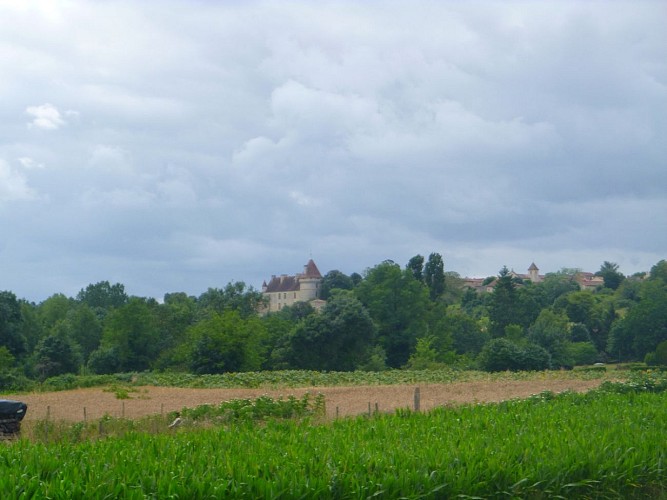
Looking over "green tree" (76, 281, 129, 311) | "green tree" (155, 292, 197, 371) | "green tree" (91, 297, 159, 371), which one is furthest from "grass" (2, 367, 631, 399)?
"green tree" (76, 281, 129, 311)

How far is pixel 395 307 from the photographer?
78.9m

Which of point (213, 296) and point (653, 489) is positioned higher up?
point (213, 296)

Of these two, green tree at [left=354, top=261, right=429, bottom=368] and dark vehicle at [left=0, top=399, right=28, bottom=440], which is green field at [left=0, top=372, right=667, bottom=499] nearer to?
dark vehicle at [left=0, top=399, right=28, bottom=440]

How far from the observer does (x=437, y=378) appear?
40.4m

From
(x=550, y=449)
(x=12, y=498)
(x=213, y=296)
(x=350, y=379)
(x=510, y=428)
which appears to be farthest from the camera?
(x=213, y=296)

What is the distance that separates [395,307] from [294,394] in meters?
47.2

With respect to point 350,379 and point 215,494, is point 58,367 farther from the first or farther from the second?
point 215,494

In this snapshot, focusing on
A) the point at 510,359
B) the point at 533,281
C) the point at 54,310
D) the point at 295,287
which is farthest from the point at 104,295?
the point at 533,281

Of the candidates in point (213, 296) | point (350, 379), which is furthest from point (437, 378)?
point (213, 296)

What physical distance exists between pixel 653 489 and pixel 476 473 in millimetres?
3087

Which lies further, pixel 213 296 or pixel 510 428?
pixel 213 296

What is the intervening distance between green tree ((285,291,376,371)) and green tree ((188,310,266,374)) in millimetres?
4204

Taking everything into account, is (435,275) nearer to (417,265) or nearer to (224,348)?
(417,265)

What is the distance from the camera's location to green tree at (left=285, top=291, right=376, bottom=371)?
Result: 201 feet
